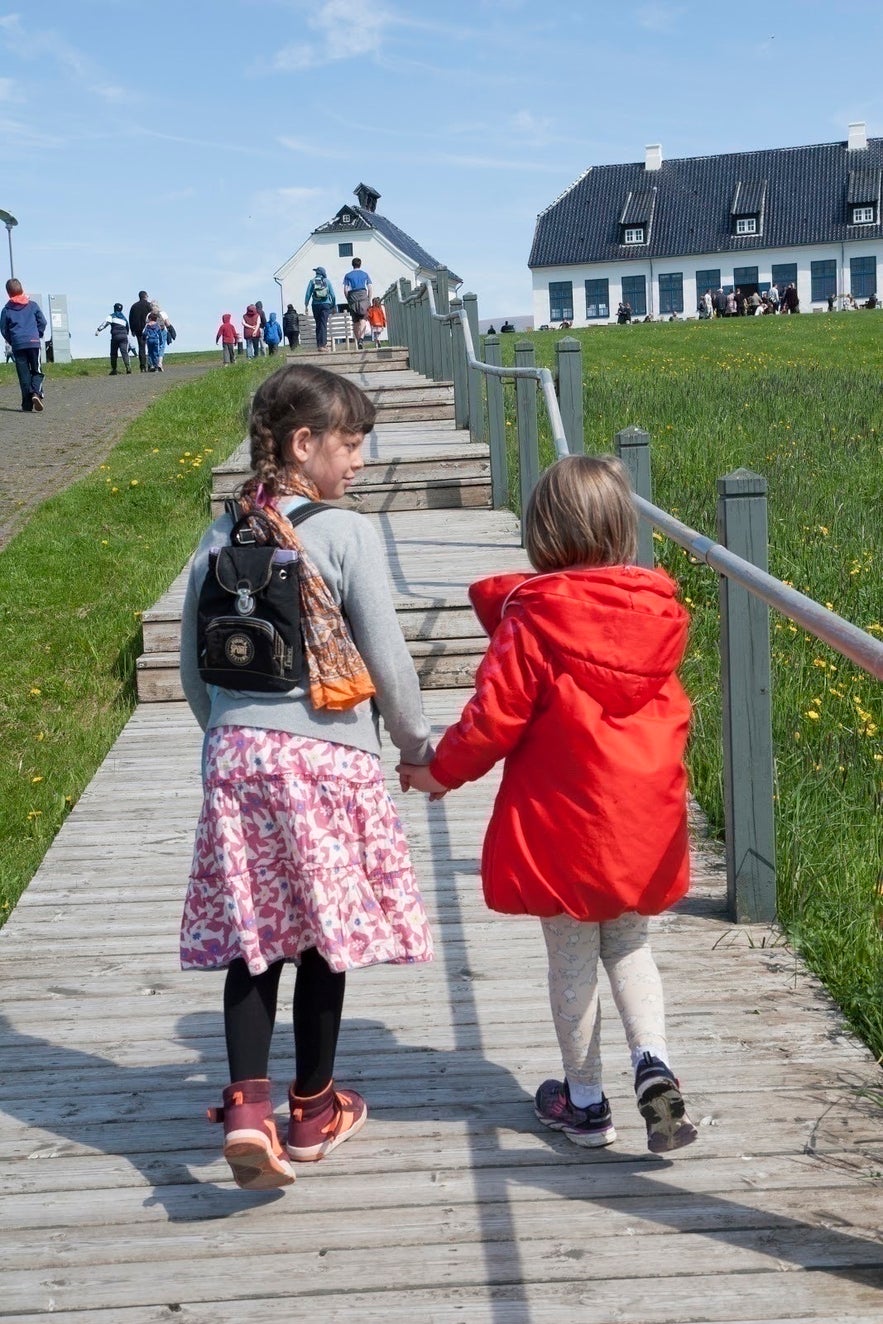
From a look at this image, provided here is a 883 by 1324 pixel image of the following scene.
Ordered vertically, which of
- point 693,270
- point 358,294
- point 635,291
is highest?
point 693,270

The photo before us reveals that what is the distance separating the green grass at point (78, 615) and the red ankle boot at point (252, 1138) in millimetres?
2294

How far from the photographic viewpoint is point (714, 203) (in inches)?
2901

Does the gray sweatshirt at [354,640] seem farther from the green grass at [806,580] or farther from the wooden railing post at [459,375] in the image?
the wooden railing post at [459,375]

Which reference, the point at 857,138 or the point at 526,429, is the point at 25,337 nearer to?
the point at 526,429

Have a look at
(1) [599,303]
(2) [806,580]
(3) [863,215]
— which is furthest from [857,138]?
(2) [806,580]

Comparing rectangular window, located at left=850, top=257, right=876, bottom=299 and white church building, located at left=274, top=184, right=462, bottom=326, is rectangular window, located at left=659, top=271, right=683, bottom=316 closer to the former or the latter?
rectangular window, located at left=850, top=257, right=876, bottom=299

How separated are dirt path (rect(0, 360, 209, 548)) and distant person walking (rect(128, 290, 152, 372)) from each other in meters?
3.45

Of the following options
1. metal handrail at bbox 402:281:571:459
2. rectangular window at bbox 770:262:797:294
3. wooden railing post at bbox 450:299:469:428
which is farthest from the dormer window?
wooden railing post at bbox 450:299:469:428

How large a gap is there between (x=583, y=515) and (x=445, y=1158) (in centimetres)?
127

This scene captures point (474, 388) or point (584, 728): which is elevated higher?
point (474, 388)

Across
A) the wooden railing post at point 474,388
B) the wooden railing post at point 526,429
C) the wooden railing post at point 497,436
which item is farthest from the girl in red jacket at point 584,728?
the wooden railing post at point 474,388

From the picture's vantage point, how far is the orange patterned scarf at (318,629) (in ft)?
9.27

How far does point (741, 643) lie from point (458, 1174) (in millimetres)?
1682

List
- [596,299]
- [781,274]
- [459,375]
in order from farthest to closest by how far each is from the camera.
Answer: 1. [596,299]
2. [781,274]
3. [459,375]
